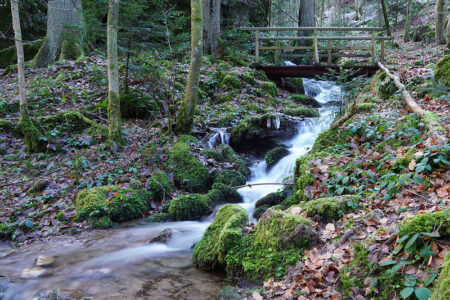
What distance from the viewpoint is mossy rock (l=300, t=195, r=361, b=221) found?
4.03 meters

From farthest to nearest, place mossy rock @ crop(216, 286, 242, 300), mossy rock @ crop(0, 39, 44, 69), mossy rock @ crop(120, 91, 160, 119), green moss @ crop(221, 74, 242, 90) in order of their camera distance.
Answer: mossy rock @ crop(0, 39, 44, 69), green moss @ crop(221, 74, 242, 90), mossy rock @ crop(120, 91, 160, 119), mossy rock @ crop(216, 286, 242, 300)

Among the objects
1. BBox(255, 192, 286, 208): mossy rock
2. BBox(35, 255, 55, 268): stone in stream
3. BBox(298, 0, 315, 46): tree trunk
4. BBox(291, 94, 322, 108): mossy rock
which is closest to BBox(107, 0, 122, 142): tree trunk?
BBox(35, 255, 55, 268): stone in stream

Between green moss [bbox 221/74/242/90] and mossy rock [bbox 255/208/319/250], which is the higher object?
green moss [bbox 221/74/242/90]

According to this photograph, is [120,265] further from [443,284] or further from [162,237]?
[443,284]

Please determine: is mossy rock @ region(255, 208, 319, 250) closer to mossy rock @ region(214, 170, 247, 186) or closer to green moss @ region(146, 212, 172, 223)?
green moss @ region(146, 212, 172, 223)

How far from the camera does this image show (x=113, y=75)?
8156mm

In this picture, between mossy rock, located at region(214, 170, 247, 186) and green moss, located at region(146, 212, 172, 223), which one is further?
mossy rock, located at region(214, 170, 247, 186)

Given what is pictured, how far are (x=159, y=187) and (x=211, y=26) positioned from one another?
414 inches

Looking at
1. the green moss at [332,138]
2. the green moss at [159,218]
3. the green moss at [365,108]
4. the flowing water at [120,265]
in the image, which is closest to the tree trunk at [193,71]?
the green moss at [159,218]

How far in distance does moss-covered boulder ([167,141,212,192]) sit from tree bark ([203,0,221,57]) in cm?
868

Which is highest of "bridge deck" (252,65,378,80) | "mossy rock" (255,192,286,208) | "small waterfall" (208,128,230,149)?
"bridge deck" (252,65,378,80)

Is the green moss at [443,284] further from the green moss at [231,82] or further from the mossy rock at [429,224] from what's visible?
the green moss at [231,82]

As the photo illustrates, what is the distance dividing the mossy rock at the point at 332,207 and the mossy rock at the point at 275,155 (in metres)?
4.96

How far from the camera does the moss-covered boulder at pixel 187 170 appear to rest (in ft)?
26.1
